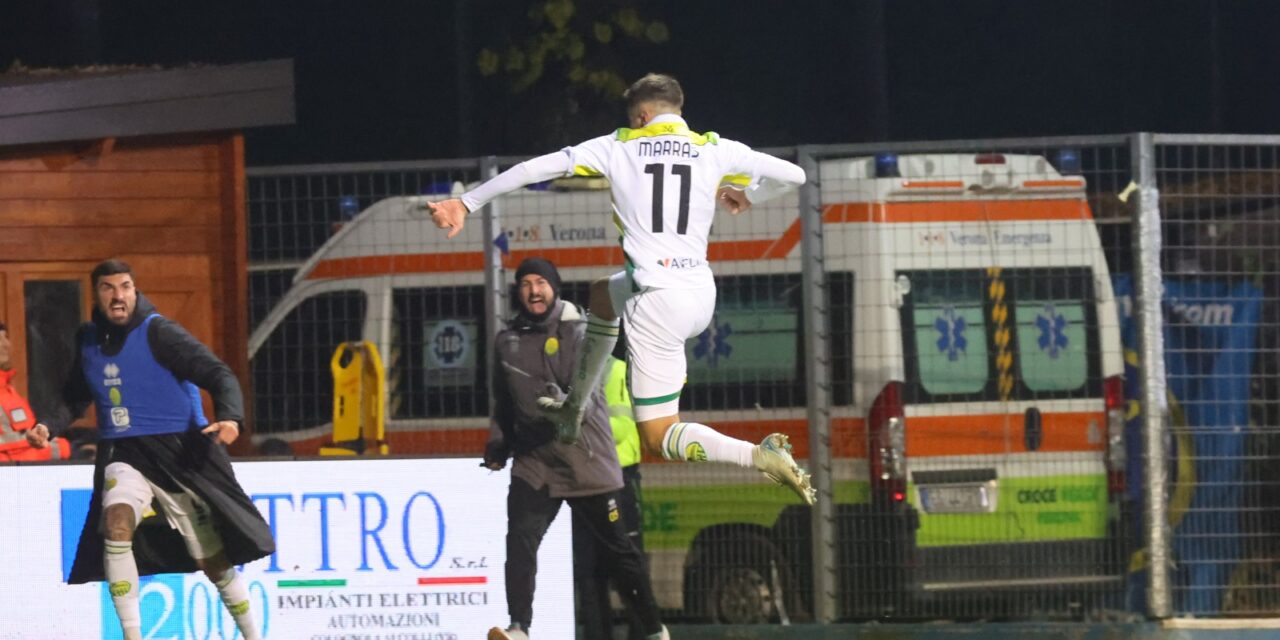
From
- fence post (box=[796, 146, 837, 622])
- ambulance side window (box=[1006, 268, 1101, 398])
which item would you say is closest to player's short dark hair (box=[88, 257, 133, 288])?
fence post (box=[796, 146, 837, 622])

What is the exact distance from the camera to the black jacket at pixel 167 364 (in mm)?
9586

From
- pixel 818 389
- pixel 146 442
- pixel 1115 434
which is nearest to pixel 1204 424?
pixel 1115 434

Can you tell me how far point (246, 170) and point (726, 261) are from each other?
281cm

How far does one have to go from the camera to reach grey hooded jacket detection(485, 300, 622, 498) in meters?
9.77

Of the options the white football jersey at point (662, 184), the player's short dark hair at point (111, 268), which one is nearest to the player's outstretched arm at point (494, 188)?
the white football jersey at point (662, 184)

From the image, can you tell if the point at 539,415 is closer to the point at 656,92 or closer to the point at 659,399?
the point at 659,399

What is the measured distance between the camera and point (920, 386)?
37.3ft

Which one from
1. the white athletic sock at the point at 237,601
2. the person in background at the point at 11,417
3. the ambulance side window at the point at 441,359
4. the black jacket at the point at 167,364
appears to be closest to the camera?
the black jacket at the point at 167,364

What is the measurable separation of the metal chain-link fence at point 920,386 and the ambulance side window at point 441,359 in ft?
0.05

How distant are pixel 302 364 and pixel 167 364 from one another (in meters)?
2.02

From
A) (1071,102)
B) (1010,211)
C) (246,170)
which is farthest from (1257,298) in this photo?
(1071,102)

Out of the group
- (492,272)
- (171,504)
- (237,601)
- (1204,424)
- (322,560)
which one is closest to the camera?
(171,504)

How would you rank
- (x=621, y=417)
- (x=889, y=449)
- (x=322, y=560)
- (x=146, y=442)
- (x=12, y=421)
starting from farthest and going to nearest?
(x=889, y=449), (x=12, y=421), (x=621, y=417), (x=322, y=560), (x=146, y=442)

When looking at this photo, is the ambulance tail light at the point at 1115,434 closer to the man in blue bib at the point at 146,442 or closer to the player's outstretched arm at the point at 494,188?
the man in blue bib at the point at 146,442
